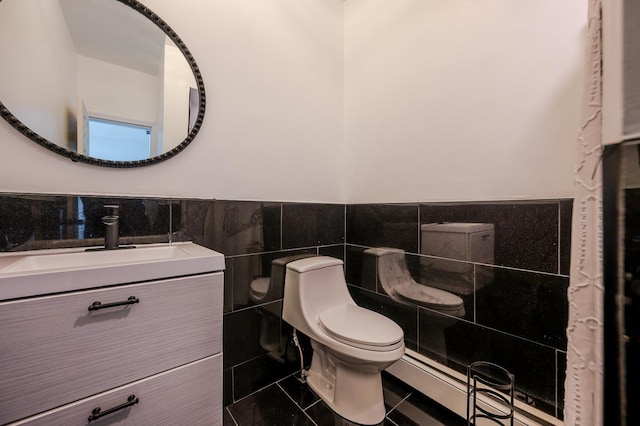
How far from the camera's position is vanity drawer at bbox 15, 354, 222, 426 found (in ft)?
2.15

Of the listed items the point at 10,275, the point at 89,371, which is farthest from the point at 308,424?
the point at 10,275

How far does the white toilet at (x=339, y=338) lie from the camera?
111 cm

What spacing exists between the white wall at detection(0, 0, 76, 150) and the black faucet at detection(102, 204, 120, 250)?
11.8 inches

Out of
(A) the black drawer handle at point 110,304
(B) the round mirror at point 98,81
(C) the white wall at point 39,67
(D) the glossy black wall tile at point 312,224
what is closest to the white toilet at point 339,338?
(D) the glossy black wall tile at point 312,224

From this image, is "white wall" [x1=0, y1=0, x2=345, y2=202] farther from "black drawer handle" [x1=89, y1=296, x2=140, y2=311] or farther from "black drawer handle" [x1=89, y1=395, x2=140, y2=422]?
"black drawer handle" [x1=89, y1=395, x2=140, y2=422]

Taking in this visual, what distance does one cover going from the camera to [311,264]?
1.43m

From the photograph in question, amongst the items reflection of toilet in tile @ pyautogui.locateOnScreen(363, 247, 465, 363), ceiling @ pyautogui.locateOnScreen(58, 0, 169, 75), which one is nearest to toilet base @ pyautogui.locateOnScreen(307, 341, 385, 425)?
reflection of toilet in tile @ pyautogui.locateOnScreen(363, 247, 465, 363)

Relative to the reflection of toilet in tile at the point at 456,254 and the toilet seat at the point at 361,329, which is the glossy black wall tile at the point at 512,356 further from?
the toilet seat at the point at 361,329

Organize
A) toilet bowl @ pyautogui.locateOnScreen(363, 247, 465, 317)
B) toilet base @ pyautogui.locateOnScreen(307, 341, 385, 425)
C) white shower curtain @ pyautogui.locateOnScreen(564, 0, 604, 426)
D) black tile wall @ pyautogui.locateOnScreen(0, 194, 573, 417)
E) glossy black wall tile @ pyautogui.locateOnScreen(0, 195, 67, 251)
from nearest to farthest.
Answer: white shower curtain @ pyautogui.locateOnScreen(564, 0, 604, 426) → glossy black wall tile @ pyautogui.locateOnScreen(0, 195, 67, 251) → black tile wall @ pyautogui.locateOnScreen(0, 194, 573, 417) → toilet base @ pyautogui.locateOnScreen(307, 341, 385, 425) → toilet bowl @ pyautogui.locateOnScreen(363, 247, 465, 317)

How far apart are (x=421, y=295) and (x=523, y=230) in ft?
1.96

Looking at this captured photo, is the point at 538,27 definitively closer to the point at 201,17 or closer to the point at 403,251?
the point at 403,251

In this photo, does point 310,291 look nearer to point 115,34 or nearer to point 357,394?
point 357,394

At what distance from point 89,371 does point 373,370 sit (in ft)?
3.40

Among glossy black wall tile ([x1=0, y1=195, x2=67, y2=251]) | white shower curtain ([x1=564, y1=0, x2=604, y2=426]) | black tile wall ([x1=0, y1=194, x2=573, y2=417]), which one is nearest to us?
white shower curtain ([x1=564, y1=0, x2=604, y2=426])
